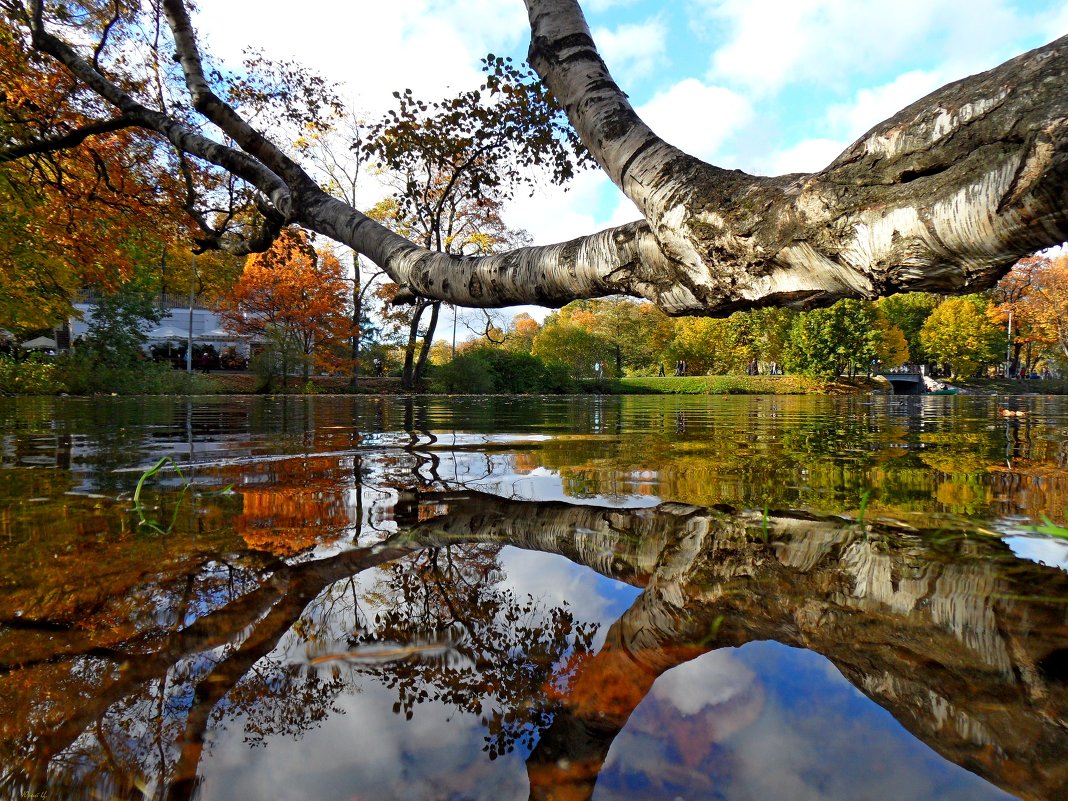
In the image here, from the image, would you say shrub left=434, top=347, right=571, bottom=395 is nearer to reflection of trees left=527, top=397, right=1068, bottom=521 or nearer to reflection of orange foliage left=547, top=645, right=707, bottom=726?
reflection of trees left=527, top=397, right=1068, bottom=521

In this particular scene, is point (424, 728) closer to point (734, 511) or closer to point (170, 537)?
point (170, 537)

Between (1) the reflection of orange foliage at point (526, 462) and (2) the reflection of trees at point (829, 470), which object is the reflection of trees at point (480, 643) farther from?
(1) the reflection of orange foliage at point (526, 462)

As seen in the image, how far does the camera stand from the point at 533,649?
3.22 ft

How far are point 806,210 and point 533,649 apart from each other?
1874 millimetres

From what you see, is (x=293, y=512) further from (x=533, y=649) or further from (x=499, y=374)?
(x=499, y=374)

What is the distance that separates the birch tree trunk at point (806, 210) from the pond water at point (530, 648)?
912 mm

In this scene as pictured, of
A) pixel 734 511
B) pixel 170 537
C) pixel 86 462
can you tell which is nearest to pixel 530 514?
pixel 734 511

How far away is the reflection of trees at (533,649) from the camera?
2.30ft

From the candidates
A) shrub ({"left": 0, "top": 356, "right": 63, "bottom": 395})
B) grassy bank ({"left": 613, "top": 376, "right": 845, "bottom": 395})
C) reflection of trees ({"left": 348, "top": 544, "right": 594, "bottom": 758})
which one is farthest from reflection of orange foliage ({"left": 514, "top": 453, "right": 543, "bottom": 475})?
grassy bank ({"left": 613, "top": 376, "right": 845, "bottom": 395})

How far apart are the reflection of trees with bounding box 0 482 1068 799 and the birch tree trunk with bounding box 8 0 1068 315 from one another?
3.20 feet

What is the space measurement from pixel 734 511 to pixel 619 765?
157 cm

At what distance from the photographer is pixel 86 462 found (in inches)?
130

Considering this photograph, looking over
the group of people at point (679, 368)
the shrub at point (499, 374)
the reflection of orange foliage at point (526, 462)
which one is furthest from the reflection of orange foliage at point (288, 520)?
the group of people at point (679, 368)

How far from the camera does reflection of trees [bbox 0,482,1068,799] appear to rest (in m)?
0.70
